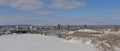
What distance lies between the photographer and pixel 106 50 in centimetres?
2538

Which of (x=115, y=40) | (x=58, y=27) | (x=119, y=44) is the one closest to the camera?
(x=119, y=44)

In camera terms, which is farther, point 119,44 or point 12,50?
point 119,44

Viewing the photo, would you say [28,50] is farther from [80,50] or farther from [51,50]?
[80,50]

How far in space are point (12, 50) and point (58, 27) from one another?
357ft

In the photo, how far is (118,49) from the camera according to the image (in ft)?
88.5

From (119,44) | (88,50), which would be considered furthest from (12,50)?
(119,44)

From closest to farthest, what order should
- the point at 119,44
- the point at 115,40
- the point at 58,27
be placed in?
1. the point at 119,44
2. the point at 115,40
3. the point at 58,27

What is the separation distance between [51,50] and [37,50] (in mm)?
1714

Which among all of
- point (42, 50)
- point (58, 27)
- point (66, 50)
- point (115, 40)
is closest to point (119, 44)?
point (115, 40)

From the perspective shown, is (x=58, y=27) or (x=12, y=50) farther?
(x=58, y=27)

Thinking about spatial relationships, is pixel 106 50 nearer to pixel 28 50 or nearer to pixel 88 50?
pixel 88 50

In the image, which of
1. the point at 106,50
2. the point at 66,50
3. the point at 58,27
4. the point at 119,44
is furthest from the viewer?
the point at 58,27

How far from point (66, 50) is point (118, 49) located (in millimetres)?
6023

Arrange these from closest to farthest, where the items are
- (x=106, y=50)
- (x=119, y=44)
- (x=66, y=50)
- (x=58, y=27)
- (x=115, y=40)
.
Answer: (x=106, y=50)
(x=66, y=50)
(x=119, y=44)
(x=115, y=40)
(x=58, y=27)
